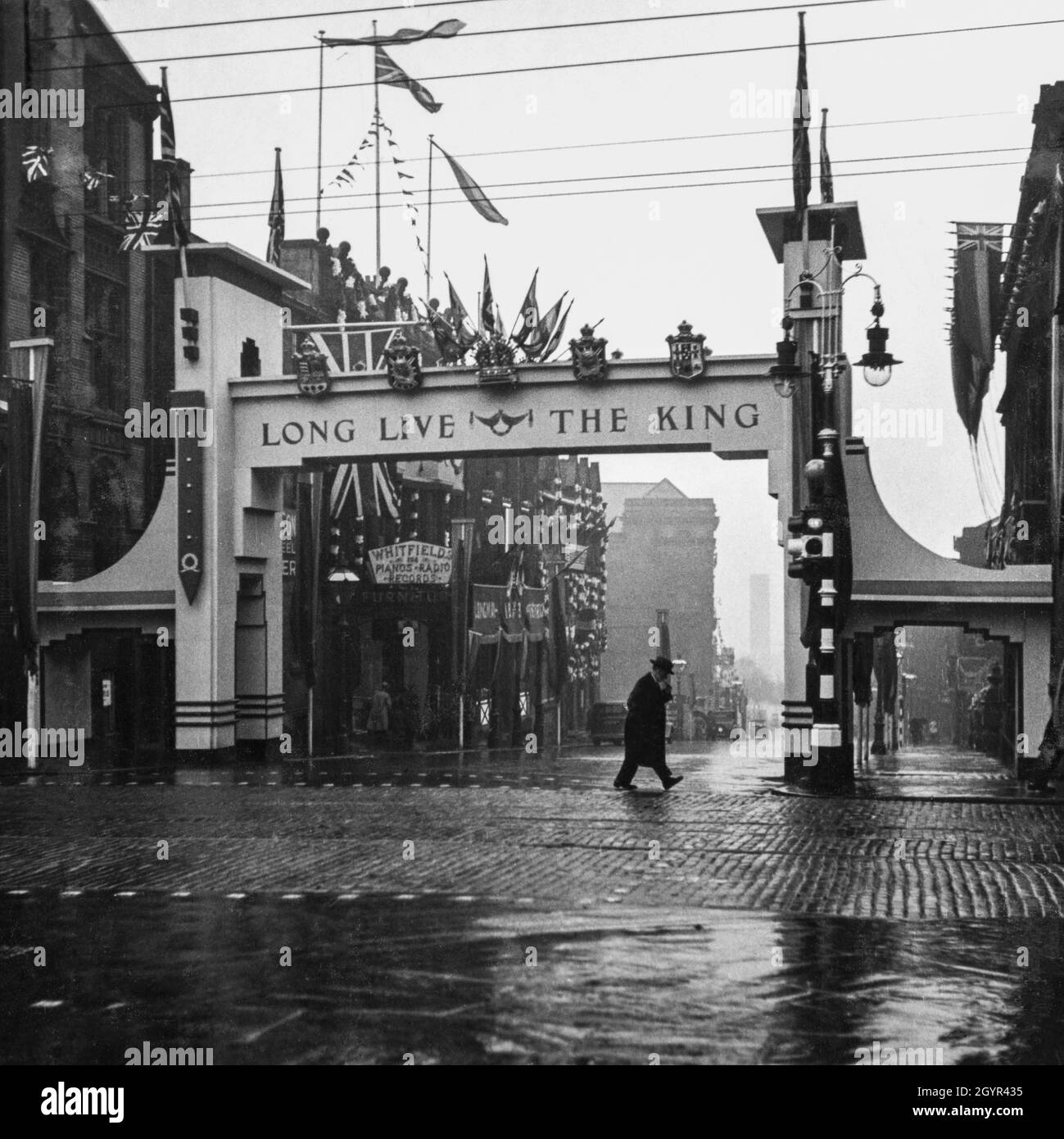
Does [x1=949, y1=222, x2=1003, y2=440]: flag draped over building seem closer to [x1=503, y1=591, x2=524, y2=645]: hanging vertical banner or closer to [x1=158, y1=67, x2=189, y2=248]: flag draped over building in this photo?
[x1=503, y1=591, x2=524, y2=645]: hanging vertical banner

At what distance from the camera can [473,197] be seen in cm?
2930

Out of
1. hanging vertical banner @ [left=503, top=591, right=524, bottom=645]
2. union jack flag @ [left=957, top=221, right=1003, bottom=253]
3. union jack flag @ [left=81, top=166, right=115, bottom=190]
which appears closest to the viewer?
union jack flag @ [left=81, top=166, right=115, bottom=190]

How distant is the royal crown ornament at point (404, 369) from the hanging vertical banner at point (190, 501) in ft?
10.9

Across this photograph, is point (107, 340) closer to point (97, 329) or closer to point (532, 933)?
point (97, 329)

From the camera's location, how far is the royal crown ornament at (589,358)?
2444 cm

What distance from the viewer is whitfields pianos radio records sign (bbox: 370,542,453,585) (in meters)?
41.5

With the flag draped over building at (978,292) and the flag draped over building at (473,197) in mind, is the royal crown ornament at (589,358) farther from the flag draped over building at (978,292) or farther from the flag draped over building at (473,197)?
the flag draped over building at (978,292)

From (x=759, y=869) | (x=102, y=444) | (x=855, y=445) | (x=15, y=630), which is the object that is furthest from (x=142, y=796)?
(x=102, y=444)

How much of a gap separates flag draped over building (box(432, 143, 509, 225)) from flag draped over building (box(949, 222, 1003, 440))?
37.9ft

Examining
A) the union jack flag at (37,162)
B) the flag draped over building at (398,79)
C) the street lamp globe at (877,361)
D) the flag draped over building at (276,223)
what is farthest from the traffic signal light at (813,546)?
the union jack flag at (37,162)

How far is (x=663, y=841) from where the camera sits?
14.6 m

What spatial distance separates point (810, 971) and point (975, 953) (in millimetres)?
1225

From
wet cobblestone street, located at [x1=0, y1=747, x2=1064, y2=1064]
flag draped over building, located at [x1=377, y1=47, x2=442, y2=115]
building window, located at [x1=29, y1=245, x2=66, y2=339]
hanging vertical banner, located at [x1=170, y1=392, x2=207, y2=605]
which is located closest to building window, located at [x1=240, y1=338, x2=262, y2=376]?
hanging vertical banner, located at [x1=170, y1=392, x2=207, y2=605]

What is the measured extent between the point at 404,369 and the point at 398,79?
8.08 meters
